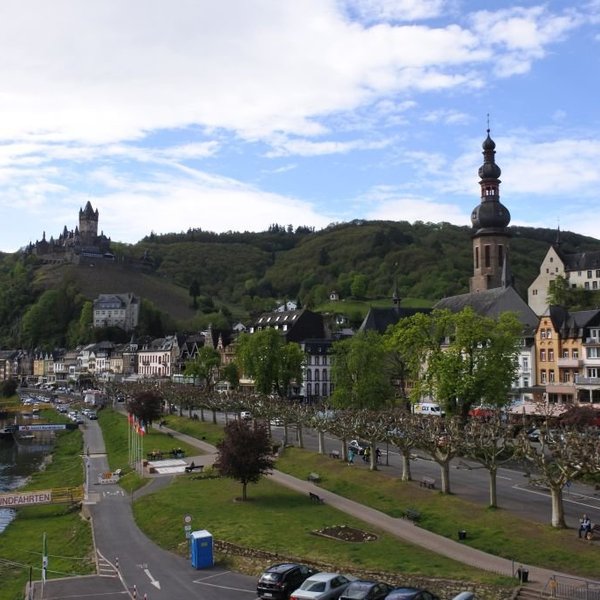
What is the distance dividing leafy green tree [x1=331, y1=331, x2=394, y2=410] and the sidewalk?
55.5 ft

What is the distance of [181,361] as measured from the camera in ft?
538

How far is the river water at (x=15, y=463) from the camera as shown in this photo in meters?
58.1

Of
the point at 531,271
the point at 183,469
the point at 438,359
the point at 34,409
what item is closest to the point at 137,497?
the point at 183,469

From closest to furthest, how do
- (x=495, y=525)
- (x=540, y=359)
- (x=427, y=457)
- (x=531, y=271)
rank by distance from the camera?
1. (x=495, y=525)
2. (x=427, y=457)
3. (x=540, y=359)
4. (x=531, y=271)

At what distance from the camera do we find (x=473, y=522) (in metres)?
36.8

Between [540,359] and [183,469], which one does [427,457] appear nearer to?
[183,469]

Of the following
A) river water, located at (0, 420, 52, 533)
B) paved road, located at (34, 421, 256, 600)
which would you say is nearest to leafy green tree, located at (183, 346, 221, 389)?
river water, located at (0, 420, 52, 533)

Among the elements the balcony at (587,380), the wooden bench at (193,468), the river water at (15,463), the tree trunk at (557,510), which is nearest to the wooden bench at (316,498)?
the tree trunk at (557,510)

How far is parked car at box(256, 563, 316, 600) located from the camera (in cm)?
2672

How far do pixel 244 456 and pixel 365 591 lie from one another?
828 inches

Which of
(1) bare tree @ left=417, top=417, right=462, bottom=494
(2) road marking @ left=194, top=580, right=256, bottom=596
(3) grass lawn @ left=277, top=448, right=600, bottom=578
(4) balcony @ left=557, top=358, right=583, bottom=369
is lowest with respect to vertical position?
(2) road marking @ left=194, top=580, right=256, bottom=596

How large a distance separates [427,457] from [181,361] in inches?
4411

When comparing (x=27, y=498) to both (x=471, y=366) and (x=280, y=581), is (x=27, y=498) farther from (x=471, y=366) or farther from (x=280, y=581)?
(x=471, y=366)

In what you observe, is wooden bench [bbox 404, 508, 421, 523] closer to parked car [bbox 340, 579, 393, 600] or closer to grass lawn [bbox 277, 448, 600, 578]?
grass lawn [bbox 277, 448, 600, 578]
